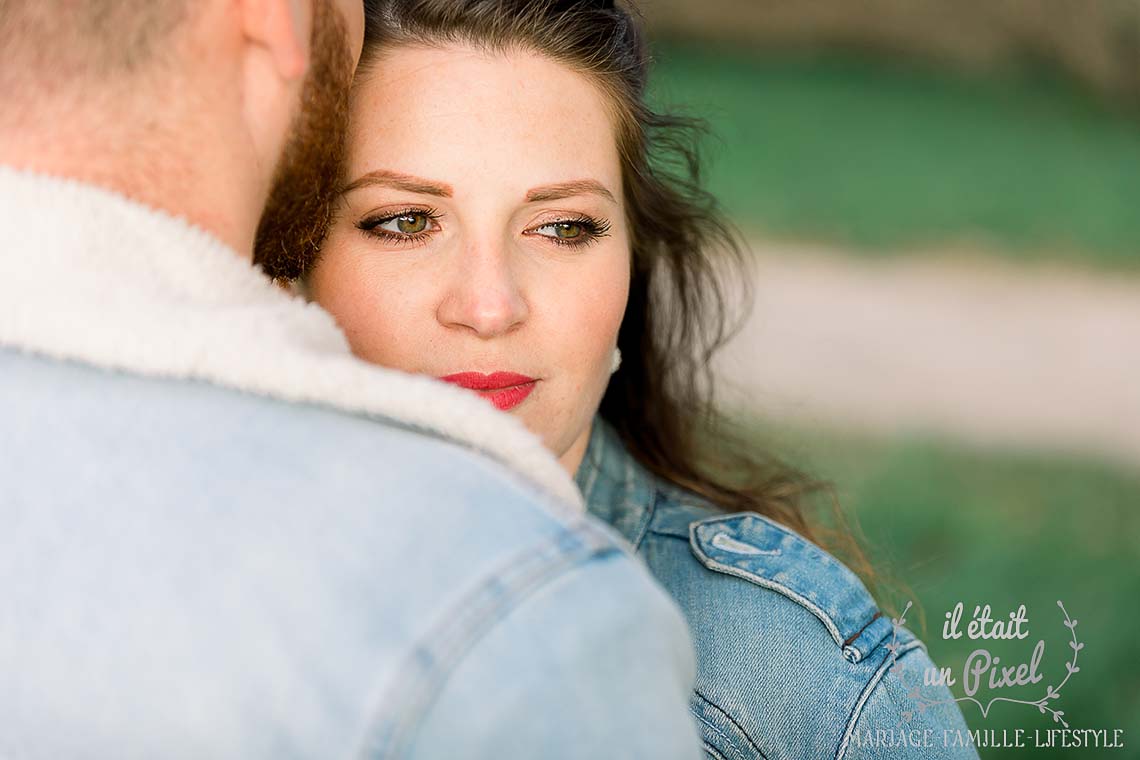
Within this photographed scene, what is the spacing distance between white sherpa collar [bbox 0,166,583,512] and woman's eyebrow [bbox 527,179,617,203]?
0.88 meters

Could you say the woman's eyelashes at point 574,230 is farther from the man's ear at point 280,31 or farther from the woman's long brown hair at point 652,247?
the man's ear at point 280,31

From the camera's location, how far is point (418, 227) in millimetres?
2035

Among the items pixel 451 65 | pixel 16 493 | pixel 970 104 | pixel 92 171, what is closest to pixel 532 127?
pixel 451 65

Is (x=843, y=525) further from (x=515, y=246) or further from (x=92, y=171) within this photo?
(x=92, y=171)

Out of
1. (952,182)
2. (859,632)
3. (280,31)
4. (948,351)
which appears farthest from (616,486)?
(952,182)

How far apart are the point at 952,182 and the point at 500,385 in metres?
5.38

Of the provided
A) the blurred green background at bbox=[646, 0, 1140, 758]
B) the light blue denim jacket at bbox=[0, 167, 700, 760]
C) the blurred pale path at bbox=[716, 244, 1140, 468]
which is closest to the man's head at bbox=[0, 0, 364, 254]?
the light blue denim jacket at bbox=[0, 167, 700, 760]

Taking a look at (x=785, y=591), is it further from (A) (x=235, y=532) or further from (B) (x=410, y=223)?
(A) (x=235, y=532)

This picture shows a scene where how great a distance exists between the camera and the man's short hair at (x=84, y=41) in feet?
3.99

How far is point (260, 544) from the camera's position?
1.02 metres

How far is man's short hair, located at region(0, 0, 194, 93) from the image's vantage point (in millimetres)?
1216

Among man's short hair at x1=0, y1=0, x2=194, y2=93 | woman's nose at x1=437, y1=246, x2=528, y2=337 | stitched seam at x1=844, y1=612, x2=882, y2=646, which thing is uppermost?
man's short hair at x1=0, y1=0, x2=194, y2=93

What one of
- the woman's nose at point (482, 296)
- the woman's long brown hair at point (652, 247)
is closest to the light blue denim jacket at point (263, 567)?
the woman's nose at point (482, 296)

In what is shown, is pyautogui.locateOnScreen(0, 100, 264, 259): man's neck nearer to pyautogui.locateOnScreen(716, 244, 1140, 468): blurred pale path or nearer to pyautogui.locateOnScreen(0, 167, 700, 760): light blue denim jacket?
pyautogui.locateOnScreen(0, 167, 700, 760): light blue denim jacket
